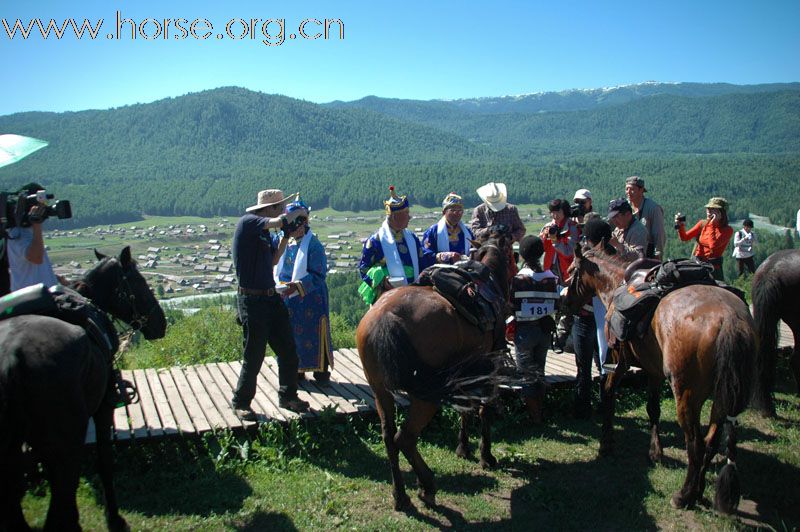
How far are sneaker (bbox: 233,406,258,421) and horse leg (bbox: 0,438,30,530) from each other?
1.99 metres

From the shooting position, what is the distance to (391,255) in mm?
5664

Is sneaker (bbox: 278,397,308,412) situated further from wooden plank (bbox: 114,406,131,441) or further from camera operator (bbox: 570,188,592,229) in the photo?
camera operator (bbox: 570,188,592,229)

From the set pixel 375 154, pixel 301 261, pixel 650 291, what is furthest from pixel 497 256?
pixel 375 154

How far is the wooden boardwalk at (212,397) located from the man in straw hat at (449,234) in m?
1.79

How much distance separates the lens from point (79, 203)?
5403 centimetres

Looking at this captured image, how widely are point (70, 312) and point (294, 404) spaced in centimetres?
245

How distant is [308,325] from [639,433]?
3771 mm

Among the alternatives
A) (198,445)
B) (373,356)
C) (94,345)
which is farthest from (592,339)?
(94,345)

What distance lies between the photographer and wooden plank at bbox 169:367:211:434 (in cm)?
514

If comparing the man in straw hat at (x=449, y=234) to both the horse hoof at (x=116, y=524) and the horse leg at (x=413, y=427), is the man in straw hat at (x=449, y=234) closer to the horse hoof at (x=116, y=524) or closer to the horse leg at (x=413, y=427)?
the horse leg at (x=413, y=427)

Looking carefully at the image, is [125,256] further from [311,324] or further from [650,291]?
[650,291]

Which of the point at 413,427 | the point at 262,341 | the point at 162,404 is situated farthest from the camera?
the point at 162,404

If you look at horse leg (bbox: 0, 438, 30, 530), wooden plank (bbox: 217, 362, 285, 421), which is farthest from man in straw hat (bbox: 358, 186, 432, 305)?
horse leg (bbox: 0, 438, 30, 530)

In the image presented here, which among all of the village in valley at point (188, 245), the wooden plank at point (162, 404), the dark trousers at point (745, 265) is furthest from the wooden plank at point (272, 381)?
the dark trousers at point (745, 265)
